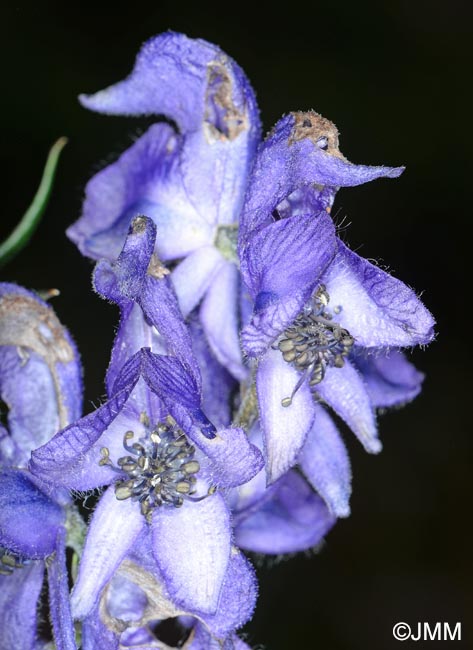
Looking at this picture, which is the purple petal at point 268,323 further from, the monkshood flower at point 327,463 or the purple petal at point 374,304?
the monkshood flower at point 327,463

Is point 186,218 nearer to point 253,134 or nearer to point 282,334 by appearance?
point 253,134

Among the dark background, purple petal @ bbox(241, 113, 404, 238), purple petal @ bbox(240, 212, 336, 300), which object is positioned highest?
purple petal @ bbox(241, 113, 404, 238)

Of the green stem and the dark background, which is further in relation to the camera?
the dark background

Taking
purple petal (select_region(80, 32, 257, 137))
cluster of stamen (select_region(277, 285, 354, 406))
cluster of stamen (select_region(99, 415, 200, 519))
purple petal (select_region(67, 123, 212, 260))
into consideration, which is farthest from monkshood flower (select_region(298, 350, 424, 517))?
purple petal (select_region(80, 32, 257, 137))

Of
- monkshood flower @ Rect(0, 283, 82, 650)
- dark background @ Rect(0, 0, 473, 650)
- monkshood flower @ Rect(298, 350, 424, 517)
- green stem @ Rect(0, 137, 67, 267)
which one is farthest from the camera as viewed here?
dark background @ Rect(0, 0, 473, 650)

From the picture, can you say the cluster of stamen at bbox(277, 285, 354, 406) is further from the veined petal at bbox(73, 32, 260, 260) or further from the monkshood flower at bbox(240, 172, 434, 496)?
the veined petal at bbox(73, 32, 260, 260)

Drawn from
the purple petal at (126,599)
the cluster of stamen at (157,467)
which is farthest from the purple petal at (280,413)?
the purple petal at (126,599)
